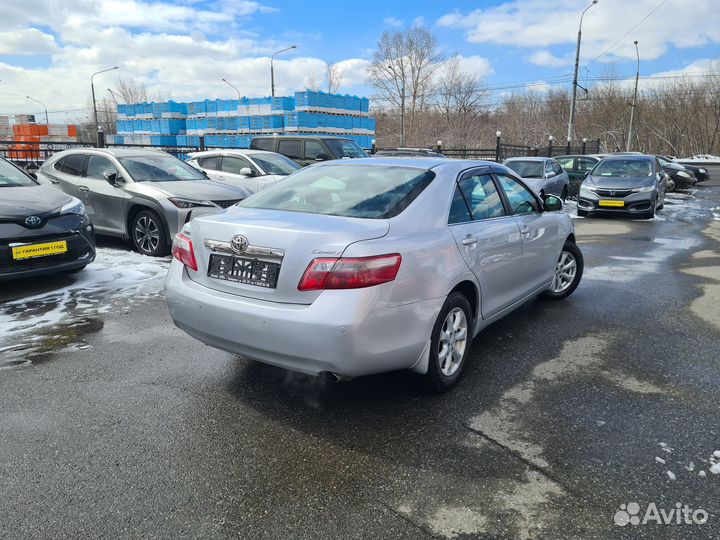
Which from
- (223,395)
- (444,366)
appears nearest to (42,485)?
(223,395)

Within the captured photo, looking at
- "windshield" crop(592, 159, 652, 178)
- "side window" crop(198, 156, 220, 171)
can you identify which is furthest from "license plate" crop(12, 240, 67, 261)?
"windshield" crop(592, 159, 652, 178)

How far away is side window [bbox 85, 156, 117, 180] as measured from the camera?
8.61 metres

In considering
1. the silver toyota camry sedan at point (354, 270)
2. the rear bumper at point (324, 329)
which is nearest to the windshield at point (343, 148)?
the silver toyota camry sedan at point (354, 270)

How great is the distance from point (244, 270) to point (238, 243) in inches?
6.5

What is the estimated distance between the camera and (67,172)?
29.7 feet

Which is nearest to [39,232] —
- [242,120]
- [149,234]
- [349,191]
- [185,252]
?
[149,234]

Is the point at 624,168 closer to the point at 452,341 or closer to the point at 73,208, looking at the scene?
the point at 452,341

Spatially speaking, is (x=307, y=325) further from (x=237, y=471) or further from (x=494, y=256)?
(x=494, y=256)

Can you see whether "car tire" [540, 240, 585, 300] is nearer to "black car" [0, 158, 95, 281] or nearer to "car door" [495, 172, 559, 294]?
"car door" [495, 172, 559, 294]

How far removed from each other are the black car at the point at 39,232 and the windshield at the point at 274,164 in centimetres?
525

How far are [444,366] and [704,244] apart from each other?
8.81 m

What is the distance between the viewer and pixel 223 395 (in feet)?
11.8

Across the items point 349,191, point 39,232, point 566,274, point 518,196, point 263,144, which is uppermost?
point 263,144

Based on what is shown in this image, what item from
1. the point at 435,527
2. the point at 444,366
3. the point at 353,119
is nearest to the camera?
the point at 435,527
